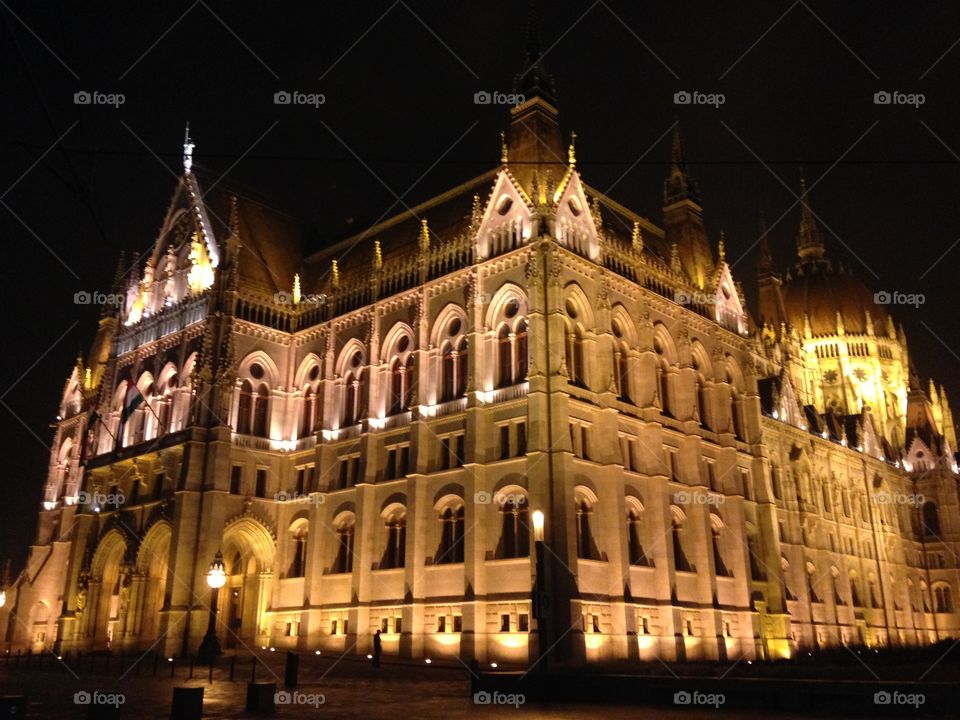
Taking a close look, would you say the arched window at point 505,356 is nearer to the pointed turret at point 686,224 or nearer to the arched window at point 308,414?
the arched window at point 308,414

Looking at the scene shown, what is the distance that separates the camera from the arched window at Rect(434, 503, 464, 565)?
4081cm

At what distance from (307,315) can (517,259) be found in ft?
56.4

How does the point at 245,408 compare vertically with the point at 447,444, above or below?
above

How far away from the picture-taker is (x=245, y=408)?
50.9 meters

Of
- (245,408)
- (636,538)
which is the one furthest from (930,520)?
(245,408)

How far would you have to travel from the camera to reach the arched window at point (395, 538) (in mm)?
43644

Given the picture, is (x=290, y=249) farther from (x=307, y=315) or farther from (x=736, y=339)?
(x=736, y=339)

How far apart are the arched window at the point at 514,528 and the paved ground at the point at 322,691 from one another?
551 cm

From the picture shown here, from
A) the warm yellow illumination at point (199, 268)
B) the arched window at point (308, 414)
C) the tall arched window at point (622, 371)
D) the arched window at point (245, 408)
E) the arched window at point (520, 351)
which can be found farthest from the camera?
the warm yellow illumination at point (199, 268)

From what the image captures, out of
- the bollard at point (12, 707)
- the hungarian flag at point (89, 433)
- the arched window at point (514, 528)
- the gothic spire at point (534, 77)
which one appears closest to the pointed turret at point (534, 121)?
the gothic spire at point (534, 77)

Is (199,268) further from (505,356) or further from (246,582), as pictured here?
A: (505,356)

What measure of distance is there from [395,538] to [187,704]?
28106 millimetres

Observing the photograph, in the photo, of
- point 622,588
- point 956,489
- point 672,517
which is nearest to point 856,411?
point 956,489

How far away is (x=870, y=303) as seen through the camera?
10206 cm
